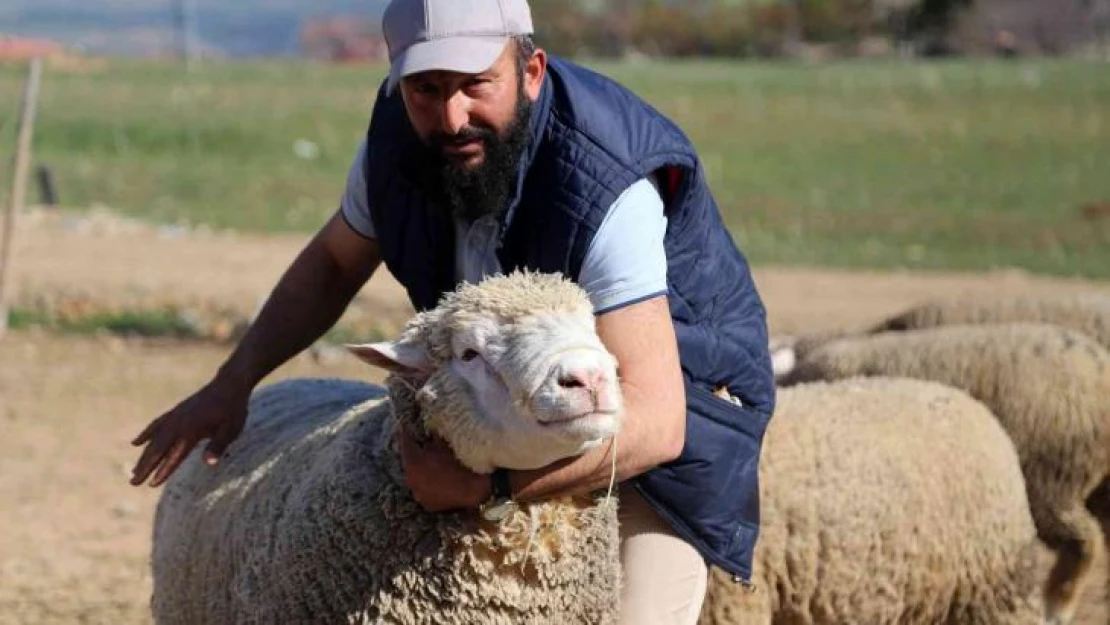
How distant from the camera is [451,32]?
408 centimetres

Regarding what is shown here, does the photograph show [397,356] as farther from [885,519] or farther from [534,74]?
[885,519]

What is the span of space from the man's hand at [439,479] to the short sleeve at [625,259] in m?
0.42

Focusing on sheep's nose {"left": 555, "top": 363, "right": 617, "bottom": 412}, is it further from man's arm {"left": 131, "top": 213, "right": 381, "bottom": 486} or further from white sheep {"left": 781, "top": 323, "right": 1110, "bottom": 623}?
white sheep {"left": 781, "top": 323, "right": 1110, "bottom": 623}

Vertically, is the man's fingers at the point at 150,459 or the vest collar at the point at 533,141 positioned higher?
the vest collar at the point at 533,141

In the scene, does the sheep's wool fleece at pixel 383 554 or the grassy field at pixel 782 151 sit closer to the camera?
the sheep's wool fleece at pixel 383 554

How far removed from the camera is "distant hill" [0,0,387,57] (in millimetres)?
97688

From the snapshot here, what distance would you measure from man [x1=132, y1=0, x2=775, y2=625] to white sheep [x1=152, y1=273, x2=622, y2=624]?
92 mm

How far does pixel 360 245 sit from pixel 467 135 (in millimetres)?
759

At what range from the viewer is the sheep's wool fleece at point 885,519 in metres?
6.14

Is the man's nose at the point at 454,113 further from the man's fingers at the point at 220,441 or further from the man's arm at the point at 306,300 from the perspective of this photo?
the man's fingers at the point at 220,441

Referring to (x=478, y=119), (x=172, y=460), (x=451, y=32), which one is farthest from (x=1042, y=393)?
(x=451, y=32)

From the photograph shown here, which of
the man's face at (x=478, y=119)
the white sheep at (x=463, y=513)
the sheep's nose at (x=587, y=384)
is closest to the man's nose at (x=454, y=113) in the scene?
the man's face at (x=478, y=119)

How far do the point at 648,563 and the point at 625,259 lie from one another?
76cm

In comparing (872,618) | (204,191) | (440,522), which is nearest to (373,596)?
(440,522)
